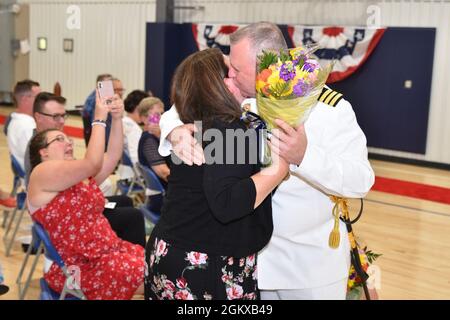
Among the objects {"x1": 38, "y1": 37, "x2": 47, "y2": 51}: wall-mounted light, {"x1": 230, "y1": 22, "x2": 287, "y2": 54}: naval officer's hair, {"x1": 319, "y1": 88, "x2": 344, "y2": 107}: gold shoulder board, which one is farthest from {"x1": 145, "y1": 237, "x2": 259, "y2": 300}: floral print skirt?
{"x1": 38, "y1": 37, "x2": 47, "y2": 51}: wall-mounted light

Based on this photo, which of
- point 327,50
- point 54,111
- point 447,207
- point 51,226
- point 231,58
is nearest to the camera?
point 231,58

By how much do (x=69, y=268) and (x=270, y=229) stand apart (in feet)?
5.52

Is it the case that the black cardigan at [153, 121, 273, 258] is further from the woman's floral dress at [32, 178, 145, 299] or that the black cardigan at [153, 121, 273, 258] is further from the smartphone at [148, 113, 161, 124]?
the smartphone at [148, 113, 161, 124]

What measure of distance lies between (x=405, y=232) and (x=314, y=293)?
13.9ft

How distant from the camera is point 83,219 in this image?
3.64 meters

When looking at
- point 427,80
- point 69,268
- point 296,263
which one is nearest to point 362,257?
point 296,263

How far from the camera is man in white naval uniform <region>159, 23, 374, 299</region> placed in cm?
210

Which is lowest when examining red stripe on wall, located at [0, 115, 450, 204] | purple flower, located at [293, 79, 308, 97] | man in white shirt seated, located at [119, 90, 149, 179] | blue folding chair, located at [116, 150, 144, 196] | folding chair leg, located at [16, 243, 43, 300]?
red stripe on wall, located at [0, 115, 450, 204]

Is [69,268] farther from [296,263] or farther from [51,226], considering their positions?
[296,263]

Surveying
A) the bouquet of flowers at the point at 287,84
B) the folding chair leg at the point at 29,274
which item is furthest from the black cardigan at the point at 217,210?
the folding chair leg at the point at 29,274

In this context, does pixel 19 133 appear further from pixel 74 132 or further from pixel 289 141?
pixel 74 132

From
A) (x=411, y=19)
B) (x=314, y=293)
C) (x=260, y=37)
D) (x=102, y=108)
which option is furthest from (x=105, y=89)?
(x=411, y=19)

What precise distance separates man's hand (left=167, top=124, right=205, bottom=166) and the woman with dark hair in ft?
0.08

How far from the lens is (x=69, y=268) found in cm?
364
